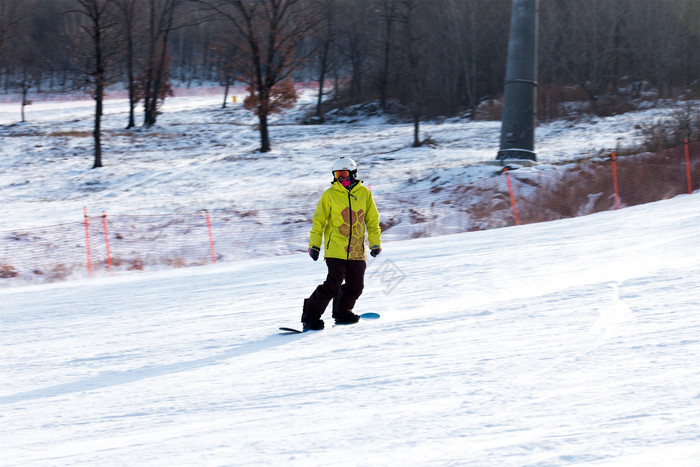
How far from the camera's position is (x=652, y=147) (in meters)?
16.6

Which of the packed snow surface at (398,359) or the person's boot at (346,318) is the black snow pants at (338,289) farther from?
the packed snow surface at (398,359)

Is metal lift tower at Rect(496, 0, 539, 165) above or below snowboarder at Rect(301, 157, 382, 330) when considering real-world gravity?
above

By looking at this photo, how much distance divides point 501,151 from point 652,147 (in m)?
3.80

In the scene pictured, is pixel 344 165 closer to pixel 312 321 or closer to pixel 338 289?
pixel 338 289

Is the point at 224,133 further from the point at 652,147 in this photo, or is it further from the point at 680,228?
the point at 680,228

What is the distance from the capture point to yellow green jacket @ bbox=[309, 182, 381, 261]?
18.8 ft

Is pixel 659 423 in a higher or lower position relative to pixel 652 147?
lower

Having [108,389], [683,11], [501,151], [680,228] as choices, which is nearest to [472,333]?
[108,389]

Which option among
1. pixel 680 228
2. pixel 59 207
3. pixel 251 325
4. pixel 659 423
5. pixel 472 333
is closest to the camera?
pixel 659 423

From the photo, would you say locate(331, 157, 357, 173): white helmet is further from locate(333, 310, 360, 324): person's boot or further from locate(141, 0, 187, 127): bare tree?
locate(141, 0, 187, 127): bare tree

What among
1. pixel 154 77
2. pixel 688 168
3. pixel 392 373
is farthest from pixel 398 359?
pixel 154 77

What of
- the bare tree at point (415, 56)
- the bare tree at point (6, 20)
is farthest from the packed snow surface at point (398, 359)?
the bare tree at point (6, 20)

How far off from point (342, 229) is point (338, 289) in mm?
576

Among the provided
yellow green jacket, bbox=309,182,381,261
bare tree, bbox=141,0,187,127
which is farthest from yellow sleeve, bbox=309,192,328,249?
bare tree, bbox=141,0,187,127
